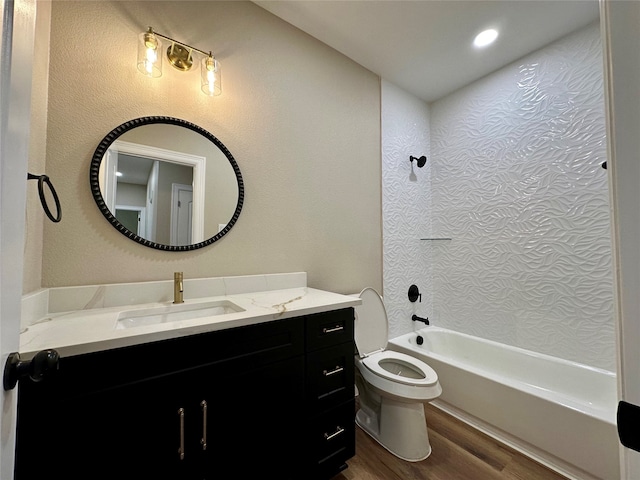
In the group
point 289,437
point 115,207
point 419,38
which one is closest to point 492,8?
point 419,38

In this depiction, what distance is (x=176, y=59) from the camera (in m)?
1.41

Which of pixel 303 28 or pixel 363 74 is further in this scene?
pixel 363 74

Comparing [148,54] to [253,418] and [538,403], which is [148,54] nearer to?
[253,418]

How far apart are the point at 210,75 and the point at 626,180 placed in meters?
1.74

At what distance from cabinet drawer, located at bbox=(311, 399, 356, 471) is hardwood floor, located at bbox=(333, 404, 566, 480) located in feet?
0.59

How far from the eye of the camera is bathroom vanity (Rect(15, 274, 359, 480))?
75 centimetres

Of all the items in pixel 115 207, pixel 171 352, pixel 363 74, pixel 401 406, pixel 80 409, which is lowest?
pixel 401 406

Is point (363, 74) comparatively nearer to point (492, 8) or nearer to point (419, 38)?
point (419, 38)

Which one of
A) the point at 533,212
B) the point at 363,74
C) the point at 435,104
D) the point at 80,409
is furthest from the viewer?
the point at 435,104

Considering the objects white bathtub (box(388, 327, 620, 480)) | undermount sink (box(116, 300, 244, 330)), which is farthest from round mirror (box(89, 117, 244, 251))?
white bathtub (box(388, 327, 620, 480))

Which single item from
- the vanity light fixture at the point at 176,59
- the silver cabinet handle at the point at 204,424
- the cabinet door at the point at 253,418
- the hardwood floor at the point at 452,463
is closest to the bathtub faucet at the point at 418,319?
the hardwood floor at the point at 452,463

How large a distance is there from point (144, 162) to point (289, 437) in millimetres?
1506

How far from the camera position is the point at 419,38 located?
1937 millimetres

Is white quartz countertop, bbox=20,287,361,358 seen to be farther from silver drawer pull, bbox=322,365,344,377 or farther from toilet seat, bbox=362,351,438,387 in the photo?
toilet seat, bbox=362,351,438,387
